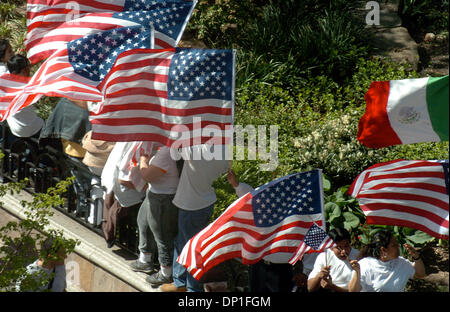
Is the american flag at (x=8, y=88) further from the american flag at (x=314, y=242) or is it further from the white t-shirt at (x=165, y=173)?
the american flag at (x=314, y=242)

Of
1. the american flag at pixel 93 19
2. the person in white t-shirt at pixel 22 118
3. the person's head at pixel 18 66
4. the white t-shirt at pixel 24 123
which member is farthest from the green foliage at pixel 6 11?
the american flag at pixel 93 19

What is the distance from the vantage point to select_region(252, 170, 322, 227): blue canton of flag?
738 cm

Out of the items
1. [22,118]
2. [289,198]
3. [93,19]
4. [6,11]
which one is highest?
[93,19]

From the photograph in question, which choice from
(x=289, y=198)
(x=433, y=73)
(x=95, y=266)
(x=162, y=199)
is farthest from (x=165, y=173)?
(x=433, y=73)

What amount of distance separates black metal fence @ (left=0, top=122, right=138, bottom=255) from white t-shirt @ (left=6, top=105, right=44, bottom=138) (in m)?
0.12

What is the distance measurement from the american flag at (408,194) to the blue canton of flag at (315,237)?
2.06ft

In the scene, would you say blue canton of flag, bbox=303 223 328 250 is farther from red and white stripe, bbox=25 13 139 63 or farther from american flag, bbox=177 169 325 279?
red and white stripe, bbox=25 13 139 63

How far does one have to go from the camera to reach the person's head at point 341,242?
747 cm

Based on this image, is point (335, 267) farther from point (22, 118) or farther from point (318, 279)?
point (22, 118)

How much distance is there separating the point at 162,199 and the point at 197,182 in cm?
51

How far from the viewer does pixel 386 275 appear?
7.59 meters

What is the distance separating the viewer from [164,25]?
355 inches

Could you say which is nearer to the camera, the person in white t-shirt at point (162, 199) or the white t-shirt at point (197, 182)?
the white t-shirt at point (197, 182)

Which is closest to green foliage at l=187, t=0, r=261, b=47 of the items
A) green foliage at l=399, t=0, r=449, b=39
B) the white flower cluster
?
green foliage at l=399, t=0, r=449, b=39
